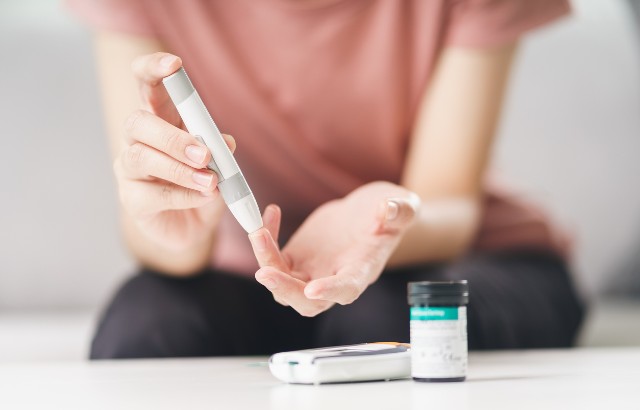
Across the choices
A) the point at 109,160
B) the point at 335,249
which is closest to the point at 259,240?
the point at 335,249

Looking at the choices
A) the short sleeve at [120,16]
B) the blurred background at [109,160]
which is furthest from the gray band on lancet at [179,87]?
the blurred background at [109,160]

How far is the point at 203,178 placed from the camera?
0.54 meters

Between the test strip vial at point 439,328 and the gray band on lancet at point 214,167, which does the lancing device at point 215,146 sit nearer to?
the gray band on lancet at point 214,167

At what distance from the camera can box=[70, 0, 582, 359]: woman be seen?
0.83 m

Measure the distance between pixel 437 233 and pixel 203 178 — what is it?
40cm

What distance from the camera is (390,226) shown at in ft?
→ 1.93

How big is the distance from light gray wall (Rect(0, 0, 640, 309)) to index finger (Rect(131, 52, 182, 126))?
2.82 feet

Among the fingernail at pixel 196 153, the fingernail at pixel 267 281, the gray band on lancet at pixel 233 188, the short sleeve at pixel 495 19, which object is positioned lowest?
the fingernail at pixel 267 281

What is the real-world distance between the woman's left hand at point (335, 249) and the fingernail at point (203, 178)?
0.15 ft

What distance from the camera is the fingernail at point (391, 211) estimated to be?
1.89 ft

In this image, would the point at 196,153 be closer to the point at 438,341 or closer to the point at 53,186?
the point at 438,341

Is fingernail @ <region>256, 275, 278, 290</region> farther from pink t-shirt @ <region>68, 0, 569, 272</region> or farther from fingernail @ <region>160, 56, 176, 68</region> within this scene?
pink t-shirt @ <region>68, 0, 569, 272</region>

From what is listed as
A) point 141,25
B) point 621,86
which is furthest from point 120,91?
point 621,86

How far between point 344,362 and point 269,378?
0.26 ft
